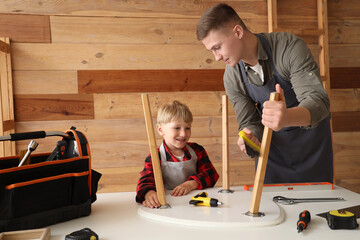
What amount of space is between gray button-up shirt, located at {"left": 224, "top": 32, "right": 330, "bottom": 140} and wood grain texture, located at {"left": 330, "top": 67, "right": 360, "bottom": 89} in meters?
1.31

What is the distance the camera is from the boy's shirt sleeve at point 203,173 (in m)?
1.20

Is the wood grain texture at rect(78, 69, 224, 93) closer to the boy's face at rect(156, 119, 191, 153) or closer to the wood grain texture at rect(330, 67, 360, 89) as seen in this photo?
the wood grain texture at rect(330, 67, 360, 89)

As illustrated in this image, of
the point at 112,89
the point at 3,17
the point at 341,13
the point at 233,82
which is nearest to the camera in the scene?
the point at 233,82

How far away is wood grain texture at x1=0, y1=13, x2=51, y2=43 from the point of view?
7.44 ft

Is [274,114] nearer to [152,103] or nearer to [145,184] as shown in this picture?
[145,184]

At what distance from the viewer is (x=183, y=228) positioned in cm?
81

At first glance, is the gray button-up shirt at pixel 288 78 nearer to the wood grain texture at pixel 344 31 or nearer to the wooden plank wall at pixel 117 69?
the wooden plank wall at pixel 117 69

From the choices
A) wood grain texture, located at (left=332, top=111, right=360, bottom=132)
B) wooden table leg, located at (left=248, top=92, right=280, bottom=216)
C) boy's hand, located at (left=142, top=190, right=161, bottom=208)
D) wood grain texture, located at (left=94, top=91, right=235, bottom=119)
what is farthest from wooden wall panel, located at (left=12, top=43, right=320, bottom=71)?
wooden table leg, located at (left=248, top=92, right=280, bottom=216)

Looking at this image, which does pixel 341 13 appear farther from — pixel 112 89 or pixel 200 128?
pixel 112 89

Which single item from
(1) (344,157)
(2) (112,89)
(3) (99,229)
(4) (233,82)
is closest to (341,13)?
(1) (344,157)

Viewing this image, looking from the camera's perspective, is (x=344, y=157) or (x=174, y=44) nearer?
(x=174, y=44)

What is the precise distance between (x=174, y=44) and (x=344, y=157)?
1.55 metres

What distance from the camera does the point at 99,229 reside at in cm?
83

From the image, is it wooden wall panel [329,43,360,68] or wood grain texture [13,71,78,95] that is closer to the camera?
wood grain texture [13,71,78,95]
